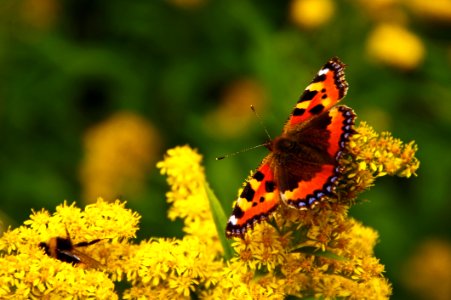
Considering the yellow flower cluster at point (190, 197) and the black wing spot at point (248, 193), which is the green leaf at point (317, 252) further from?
the yellow flower cluster at point (190, 197)

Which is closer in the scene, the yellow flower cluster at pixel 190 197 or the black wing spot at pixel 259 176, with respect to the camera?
the black wing spot at pixel 259 176

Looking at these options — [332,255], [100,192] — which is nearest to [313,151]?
[332,255]

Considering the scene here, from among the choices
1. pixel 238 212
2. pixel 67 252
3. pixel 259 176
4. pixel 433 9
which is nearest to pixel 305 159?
pixel 259 176

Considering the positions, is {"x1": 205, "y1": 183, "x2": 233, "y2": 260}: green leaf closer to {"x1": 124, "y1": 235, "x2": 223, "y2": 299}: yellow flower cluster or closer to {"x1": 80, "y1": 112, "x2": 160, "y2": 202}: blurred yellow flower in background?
{"x1": 124, "y1": 235, "x2": 223, "y2": 299}: yellow flower cluster

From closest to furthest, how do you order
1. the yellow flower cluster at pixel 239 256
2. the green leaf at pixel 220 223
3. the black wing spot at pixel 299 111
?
the yellow flower cluster at pixel 239 256 → the green leaf at pixel 220 223 → the black wing spot at pixel 299 111

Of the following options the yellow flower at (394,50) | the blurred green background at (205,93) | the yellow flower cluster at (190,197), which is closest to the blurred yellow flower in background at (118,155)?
the blurred green background at (205,93)

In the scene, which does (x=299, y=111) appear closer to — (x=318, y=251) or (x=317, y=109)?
(x=317, y=109)
